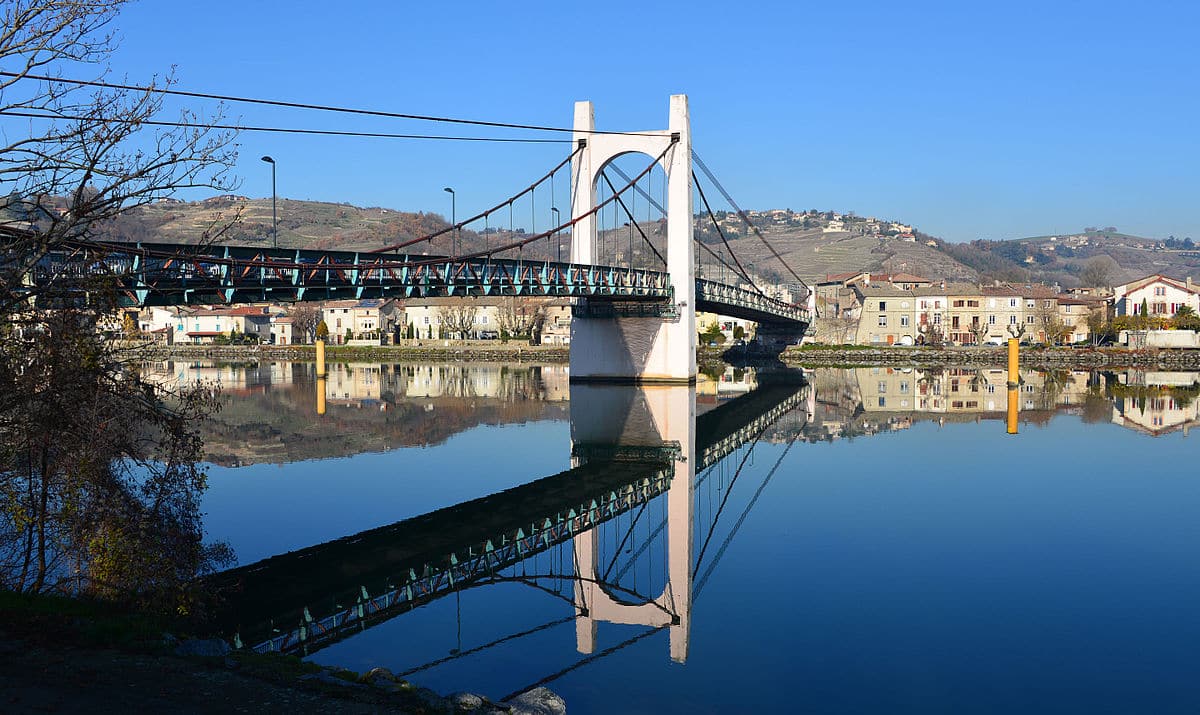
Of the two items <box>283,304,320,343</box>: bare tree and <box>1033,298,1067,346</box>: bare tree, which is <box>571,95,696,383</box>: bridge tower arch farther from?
<box>283,304,320,343</box>: bare tree

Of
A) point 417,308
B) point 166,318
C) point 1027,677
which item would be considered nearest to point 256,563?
point 1027,677

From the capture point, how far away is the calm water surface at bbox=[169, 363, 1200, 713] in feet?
31.0

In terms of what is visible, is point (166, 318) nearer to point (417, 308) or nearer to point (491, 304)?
point (417, 308)

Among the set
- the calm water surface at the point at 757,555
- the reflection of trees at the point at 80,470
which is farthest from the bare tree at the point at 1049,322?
the reflection of trees at the point at 80,470

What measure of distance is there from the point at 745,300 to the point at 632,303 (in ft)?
39.9

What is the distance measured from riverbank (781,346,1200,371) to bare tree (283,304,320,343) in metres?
47.6

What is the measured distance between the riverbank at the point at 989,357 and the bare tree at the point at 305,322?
47.6 metres

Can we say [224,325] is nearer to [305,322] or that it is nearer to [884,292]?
[305,322]

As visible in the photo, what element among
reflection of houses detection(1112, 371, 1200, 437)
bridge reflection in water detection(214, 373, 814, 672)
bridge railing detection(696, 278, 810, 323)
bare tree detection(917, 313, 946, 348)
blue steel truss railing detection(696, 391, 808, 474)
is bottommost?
bridge reflection in water detection(214, 373, 814, 672)

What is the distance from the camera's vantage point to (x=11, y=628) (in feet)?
28.5

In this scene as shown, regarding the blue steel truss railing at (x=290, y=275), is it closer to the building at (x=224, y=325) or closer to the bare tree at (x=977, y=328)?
the bare tree at (x=977, y=328)

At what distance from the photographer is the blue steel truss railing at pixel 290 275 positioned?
13.6 meters

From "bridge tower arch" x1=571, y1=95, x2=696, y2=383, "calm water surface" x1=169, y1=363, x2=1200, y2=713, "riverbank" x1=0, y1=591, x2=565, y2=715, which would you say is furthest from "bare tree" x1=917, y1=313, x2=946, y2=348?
"riverbank" x1=0, y1=591, x2=565, y2=715

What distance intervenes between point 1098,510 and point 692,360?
90.8ft
